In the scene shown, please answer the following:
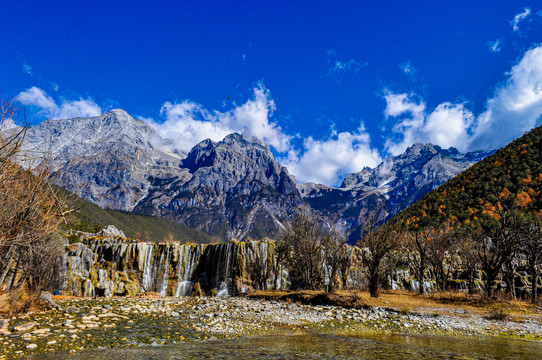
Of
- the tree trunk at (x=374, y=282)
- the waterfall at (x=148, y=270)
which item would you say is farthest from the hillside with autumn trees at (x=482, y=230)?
the waterfall at (x=148, y=270)

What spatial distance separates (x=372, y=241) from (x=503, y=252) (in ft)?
40.8

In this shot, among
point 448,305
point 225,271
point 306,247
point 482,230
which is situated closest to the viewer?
point 448,305

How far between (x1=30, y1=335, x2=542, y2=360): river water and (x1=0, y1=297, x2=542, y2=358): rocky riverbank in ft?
4.66

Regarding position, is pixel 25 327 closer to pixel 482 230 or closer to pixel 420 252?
pixel 420 252

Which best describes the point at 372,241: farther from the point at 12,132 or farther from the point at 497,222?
the point at 497,222

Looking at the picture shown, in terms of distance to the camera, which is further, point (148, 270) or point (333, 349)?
point (148, 270)

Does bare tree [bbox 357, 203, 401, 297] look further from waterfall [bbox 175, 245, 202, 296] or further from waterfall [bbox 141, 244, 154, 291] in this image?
waterfall [bbox 141, 244, 154, 291]

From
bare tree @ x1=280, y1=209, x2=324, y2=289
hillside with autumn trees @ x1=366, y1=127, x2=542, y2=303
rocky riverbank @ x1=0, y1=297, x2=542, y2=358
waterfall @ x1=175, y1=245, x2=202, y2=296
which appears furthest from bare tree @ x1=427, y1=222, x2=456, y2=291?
waterfall @ x1=175, y1=245, x2=202, y2=296

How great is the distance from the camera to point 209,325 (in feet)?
59.0

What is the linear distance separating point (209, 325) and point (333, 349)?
8.53m

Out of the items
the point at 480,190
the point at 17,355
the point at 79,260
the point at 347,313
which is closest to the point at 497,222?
the point at 480,190

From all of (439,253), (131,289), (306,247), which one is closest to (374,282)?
(306,247)

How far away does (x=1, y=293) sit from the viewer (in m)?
20.1

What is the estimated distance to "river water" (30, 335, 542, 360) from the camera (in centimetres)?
1145
